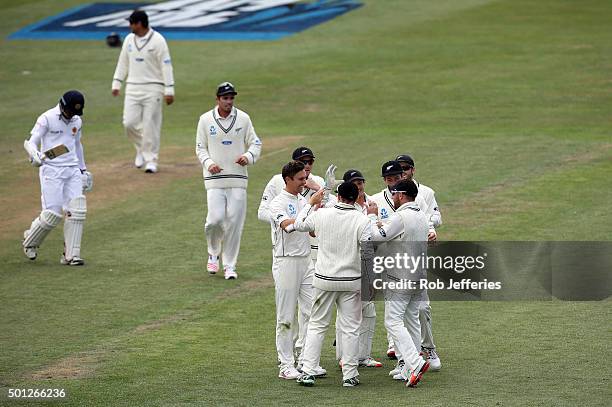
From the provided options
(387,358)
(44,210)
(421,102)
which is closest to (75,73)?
(421,102)

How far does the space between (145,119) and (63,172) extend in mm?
5289

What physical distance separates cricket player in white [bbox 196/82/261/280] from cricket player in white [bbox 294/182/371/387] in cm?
428

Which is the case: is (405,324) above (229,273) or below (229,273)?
above

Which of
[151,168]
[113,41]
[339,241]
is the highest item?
[113,41]

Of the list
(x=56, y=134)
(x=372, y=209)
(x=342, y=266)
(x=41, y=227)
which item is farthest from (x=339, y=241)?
(x=41, y=227)

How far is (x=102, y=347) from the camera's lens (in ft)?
41.0

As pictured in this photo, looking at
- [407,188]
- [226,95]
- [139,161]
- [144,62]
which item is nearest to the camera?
[407,188]

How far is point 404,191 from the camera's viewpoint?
11.2 metres

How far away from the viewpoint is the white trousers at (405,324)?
10977mm

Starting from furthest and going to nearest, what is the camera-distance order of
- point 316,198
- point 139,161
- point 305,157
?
point 139,161 < point 305,157 < point 316,198

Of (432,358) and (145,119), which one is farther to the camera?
(145,119)

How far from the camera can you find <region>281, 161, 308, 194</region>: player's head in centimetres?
1166

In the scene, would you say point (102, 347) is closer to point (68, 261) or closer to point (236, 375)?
point (236, 375)

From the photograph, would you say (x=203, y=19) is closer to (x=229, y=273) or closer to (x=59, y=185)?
(x=59, y=185)
